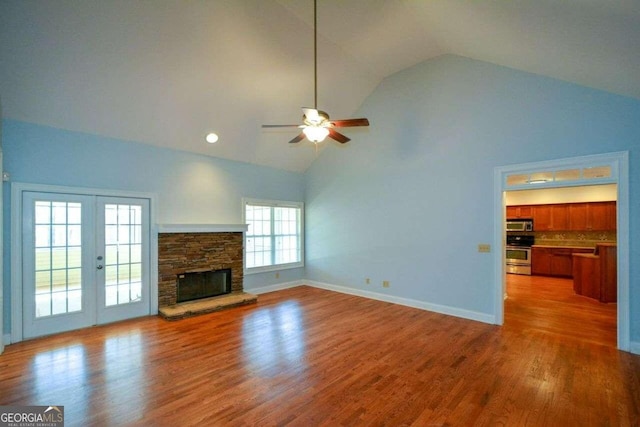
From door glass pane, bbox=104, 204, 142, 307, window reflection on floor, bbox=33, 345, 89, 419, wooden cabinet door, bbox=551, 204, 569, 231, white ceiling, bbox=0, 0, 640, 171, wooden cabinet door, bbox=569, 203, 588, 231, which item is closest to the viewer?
window reflection on floor, bbox=33, 345, 89, 419

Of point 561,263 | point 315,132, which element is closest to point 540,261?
point 561,263

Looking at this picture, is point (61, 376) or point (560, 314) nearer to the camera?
point (61, 376)

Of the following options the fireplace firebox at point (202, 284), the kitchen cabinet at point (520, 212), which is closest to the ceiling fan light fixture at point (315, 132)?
the fireplace firebox at point (202, 284)

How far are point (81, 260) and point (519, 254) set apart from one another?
10.5 metres

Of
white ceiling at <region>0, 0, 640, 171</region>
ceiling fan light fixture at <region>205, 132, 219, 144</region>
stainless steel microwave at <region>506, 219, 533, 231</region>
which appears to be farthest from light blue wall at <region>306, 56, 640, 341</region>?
stainless steel microwave at <region>506, 219, 533, 231</region>

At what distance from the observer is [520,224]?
895cm

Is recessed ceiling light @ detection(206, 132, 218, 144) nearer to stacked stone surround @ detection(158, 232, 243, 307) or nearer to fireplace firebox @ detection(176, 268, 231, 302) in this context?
stacked stone surround @ detection(158, 232, 243, 307)

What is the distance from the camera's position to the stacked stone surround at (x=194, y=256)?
5.16 m

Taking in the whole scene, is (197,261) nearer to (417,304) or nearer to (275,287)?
(275,287)

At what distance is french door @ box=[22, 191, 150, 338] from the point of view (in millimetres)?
4047

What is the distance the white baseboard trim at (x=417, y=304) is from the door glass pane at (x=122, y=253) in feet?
12.7

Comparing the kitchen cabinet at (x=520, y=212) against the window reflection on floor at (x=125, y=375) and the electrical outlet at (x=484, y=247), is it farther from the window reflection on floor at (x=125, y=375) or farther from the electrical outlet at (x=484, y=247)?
the window reflection on floor at (x=125, y=375)

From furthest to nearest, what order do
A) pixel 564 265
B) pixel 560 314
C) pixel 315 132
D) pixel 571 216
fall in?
pixel 571 216
pixel 564 265
pixel 560 314
pixel 315 132

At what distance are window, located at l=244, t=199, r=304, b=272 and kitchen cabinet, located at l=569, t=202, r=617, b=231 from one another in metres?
7.50
